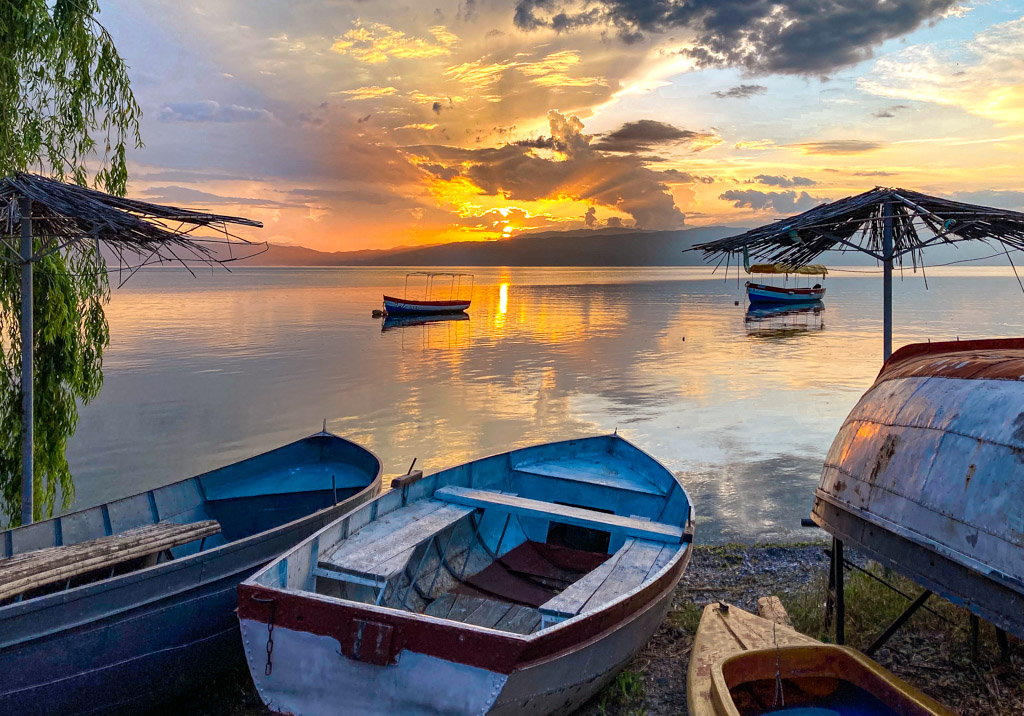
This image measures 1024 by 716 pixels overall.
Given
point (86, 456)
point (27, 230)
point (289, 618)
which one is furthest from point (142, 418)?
point (289, 618)

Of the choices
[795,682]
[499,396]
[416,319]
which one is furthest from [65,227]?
[416,319]

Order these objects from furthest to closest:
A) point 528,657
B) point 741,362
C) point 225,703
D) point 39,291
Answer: point 741,362
point 39,291
point 225,703
point 528,657

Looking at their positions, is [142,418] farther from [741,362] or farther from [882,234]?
[741,362]

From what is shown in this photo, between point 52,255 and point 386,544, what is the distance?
632cm

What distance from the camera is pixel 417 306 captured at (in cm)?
5703

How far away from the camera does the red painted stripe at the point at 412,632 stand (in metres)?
4.74

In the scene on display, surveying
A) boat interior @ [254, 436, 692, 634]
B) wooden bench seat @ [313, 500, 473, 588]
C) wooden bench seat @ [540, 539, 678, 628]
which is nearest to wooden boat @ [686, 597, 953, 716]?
wooden bench seat @ [540, 539, 678, 628]

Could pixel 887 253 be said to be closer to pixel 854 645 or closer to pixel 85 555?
pixel 854 645

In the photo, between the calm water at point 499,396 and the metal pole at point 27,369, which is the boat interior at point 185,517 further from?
the calm water at point 499,396

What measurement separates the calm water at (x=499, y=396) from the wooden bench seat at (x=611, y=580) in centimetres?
453

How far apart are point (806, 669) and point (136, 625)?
5.47 meters

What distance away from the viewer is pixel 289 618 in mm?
5000


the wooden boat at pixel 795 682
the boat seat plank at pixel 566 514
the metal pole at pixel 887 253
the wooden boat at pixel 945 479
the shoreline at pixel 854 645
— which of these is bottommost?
the shoreline at pixel 854 645

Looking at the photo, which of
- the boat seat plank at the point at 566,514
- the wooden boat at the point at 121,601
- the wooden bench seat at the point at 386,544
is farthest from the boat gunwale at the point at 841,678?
the wooden boat at the point at 121,601
